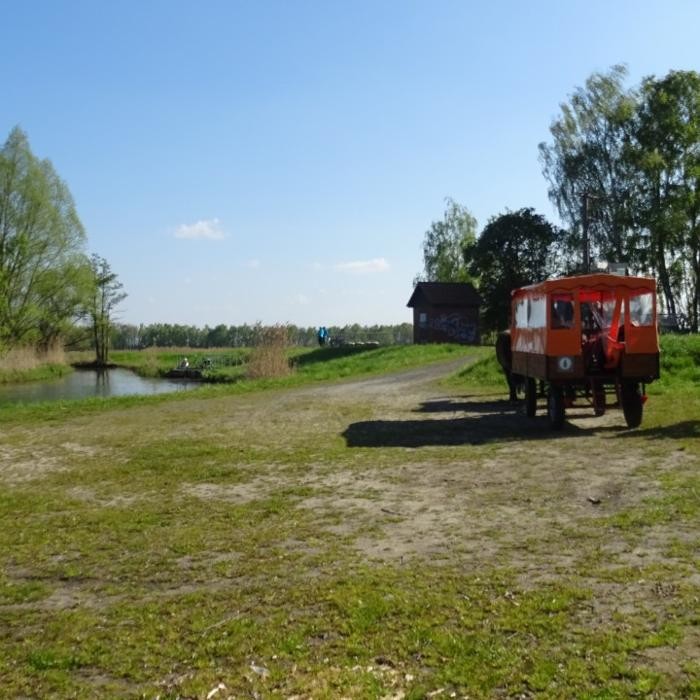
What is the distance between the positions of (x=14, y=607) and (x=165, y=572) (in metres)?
1.11

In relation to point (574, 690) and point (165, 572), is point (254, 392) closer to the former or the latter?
point (165, 572)

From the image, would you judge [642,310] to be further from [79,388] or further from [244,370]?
[79,388]

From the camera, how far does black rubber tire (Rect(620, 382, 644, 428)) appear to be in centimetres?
1343

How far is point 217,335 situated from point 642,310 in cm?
10033

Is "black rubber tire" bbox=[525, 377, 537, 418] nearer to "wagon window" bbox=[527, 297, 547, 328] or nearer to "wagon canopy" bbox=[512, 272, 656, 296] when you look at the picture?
"wagon window" bbox=[527, 297, 547, 328]

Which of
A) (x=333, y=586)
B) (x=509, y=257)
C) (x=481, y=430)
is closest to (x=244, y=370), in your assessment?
(x=509, y=257)

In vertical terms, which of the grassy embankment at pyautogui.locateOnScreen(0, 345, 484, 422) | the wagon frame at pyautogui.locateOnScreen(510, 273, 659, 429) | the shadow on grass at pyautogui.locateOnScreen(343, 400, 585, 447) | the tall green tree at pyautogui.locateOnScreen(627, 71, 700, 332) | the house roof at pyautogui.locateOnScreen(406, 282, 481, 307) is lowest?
the shadow on grass at pyautogui.locateOnScreen(343, 400, 585, 447)

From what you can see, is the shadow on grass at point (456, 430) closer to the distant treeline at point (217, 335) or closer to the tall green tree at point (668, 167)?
the tall green tree at point (668, 167)

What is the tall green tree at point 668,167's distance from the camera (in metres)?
44.6

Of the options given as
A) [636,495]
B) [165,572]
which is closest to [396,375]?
[636,495]

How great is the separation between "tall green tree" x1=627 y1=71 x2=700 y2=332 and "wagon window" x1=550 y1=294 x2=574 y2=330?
34134mm

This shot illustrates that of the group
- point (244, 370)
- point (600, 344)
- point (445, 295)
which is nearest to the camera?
point (600, 344)

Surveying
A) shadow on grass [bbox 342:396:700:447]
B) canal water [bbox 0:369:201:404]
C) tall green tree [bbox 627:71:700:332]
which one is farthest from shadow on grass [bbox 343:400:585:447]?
tall green tree [bbox 627:71:700:332]

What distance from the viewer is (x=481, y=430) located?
14.1 metres
